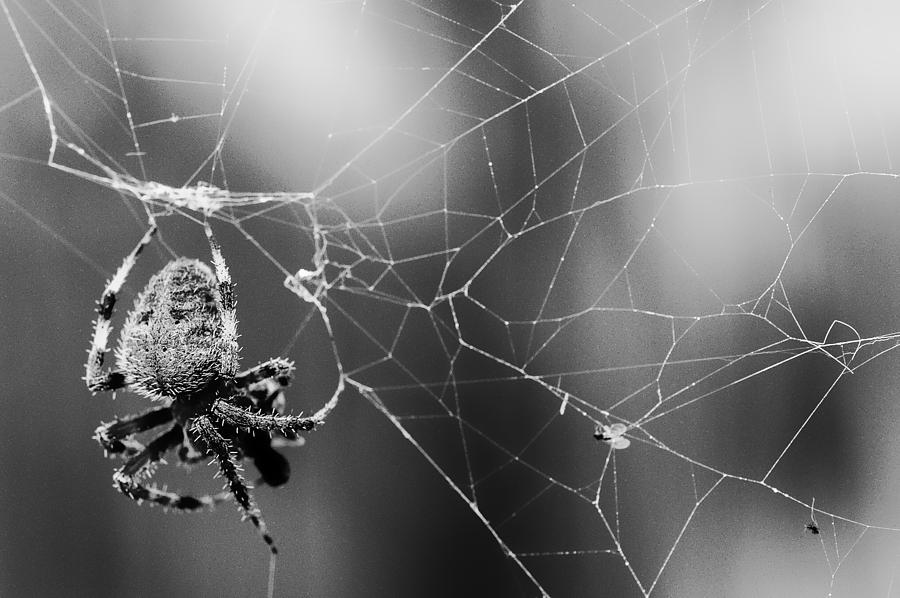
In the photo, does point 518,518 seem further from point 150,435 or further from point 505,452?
point 150,435

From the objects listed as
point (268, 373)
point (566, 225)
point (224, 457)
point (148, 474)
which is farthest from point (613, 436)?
point (566, 225)

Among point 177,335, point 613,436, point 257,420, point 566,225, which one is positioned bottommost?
point 613,436

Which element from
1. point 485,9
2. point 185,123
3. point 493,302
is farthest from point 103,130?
point 493,302

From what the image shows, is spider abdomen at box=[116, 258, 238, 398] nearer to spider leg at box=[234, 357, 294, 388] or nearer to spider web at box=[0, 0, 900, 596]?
spider leg at box=[234, 357, 294, 388]

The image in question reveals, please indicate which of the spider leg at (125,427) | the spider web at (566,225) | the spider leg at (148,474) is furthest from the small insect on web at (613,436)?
the spider leg at (125,427)

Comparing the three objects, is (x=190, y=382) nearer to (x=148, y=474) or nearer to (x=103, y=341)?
(x=103, y=341)

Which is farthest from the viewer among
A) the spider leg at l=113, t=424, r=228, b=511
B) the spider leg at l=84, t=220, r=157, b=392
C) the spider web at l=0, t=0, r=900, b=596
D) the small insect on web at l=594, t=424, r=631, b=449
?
the spider web at l=0, t=0, r=900, b=596

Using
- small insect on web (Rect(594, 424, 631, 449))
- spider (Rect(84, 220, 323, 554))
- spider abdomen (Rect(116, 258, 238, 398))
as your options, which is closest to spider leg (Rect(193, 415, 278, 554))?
spider (Rect(84, 220, 323, 554))

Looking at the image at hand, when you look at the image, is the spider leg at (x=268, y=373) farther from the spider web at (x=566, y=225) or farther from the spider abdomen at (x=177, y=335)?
the spider web at (x=566, y=225)
